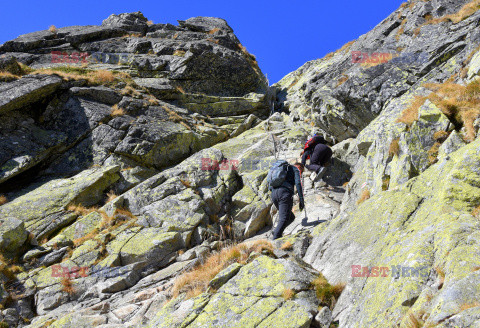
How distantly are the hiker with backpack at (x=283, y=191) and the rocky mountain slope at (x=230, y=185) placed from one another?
2.18ft

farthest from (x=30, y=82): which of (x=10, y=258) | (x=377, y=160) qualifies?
(x=377, y=160)

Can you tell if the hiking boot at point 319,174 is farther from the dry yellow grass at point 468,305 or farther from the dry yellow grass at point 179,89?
the dry yellow grass at point 179,89

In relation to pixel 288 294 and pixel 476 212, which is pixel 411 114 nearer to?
pixel 476 212

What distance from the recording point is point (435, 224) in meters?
6.28

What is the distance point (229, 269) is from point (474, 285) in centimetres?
549

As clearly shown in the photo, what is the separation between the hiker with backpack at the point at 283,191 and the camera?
39.3ft

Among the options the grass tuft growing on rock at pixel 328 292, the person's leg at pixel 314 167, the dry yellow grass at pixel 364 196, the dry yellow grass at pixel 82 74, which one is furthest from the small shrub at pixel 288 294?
the dry yellow grass at pixel 82 74

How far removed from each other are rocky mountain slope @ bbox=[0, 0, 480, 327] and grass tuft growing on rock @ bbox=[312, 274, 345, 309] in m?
0.07

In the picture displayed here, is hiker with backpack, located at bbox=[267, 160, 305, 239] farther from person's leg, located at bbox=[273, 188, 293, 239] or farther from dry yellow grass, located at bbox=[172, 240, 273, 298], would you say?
dry yellow grass, located at bbox=[172, 240, 273, 298]

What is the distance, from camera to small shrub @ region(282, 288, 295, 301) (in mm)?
7027

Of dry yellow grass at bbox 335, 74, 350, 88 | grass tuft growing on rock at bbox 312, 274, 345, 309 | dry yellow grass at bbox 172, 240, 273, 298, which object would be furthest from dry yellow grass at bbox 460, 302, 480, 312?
dry yellow grass at bbox 335, 74, 350, 88

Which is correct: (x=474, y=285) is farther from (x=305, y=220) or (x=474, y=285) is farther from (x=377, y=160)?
(x=305, y=220)

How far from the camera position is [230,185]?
1758 centimetres

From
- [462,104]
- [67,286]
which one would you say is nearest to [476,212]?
[462,104]
